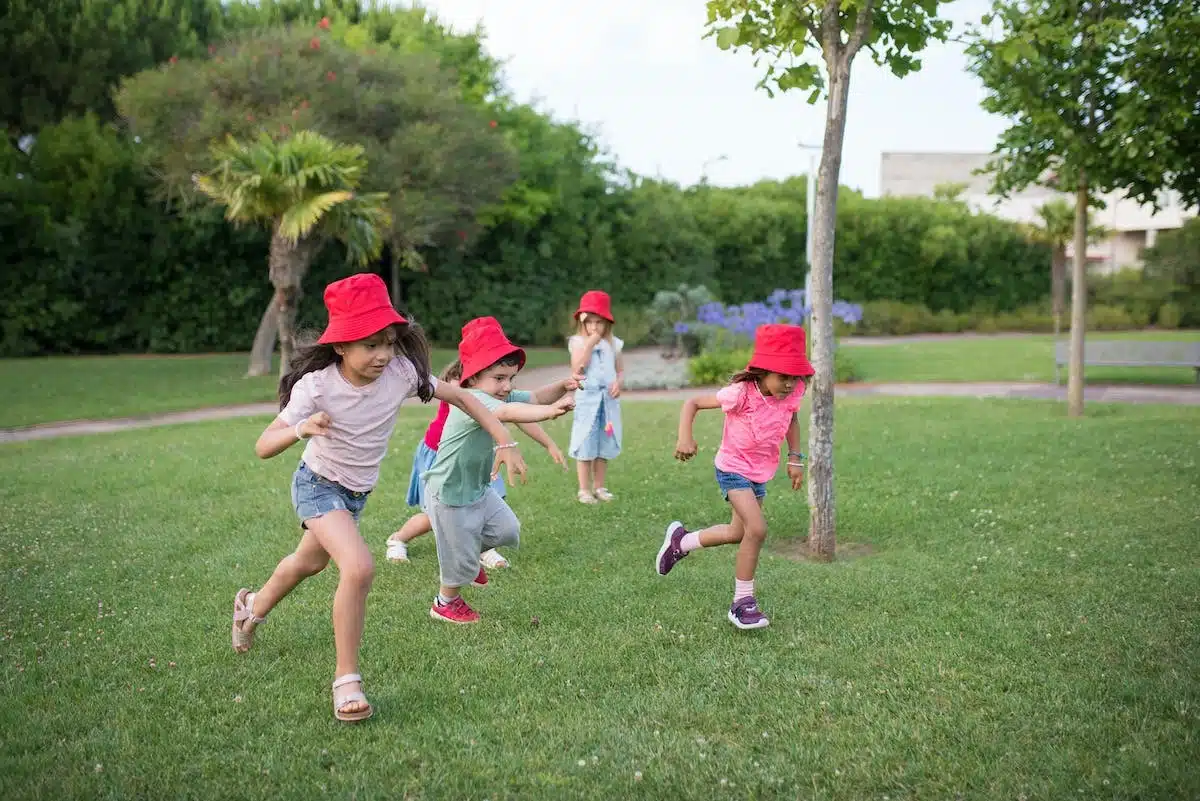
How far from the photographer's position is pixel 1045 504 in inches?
311

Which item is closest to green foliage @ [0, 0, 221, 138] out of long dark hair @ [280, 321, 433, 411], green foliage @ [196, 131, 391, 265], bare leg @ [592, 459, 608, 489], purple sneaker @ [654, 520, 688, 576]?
green foliage @ [196, 131, 391, 265]

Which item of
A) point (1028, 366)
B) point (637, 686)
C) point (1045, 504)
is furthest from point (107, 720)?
point (1028, 366)

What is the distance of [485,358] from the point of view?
5.38 m

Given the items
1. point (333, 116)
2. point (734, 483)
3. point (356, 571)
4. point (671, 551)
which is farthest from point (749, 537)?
point (333, 116)

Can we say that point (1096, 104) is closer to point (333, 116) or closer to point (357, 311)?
point (357, 311)

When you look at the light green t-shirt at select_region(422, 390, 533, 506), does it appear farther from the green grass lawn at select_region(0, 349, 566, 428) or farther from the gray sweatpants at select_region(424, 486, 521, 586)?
the green grass lawn at select_region(0, 349, 566, 428)

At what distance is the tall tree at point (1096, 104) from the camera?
34.3 feet

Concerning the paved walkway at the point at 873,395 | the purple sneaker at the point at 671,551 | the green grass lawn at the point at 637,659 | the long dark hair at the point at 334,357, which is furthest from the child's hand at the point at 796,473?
the paved walkway at the point at 873,395

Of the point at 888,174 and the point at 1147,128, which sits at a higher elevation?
the point at 888,174

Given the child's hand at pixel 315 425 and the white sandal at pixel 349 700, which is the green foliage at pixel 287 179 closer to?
the child's hand at pixel 315 425

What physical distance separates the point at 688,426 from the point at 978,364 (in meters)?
18.0

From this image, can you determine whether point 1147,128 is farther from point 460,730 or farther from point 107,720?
point 107,720

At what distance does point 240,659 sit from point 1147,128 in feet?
33.3

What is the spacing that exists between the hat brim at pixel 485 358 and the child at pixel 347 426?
68cm
